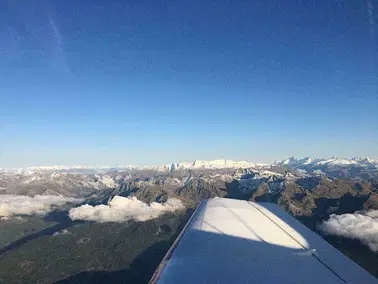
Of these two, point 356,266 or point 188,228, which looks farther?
point 188,228

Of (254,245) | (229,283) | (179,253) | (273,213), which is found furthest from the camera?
(273,213)

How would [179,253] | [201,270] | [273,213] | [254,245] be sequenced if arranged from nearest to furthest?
[201,270] < [179,253] < [254,245] < [273,213]

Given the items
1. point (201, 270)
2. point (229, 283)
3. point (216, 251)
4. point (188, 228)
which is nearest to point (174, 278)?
point (201, 270)

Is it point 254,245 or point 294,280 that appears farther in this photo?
point 254,245

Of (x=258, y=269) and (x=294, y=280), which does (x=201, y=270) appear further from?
(x=294, y=280)

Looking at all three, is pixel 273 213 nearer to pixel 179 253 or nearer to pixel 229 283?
pixel 179 253

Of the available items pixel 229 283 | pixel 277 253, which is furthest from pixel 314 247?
pixel 229 283
